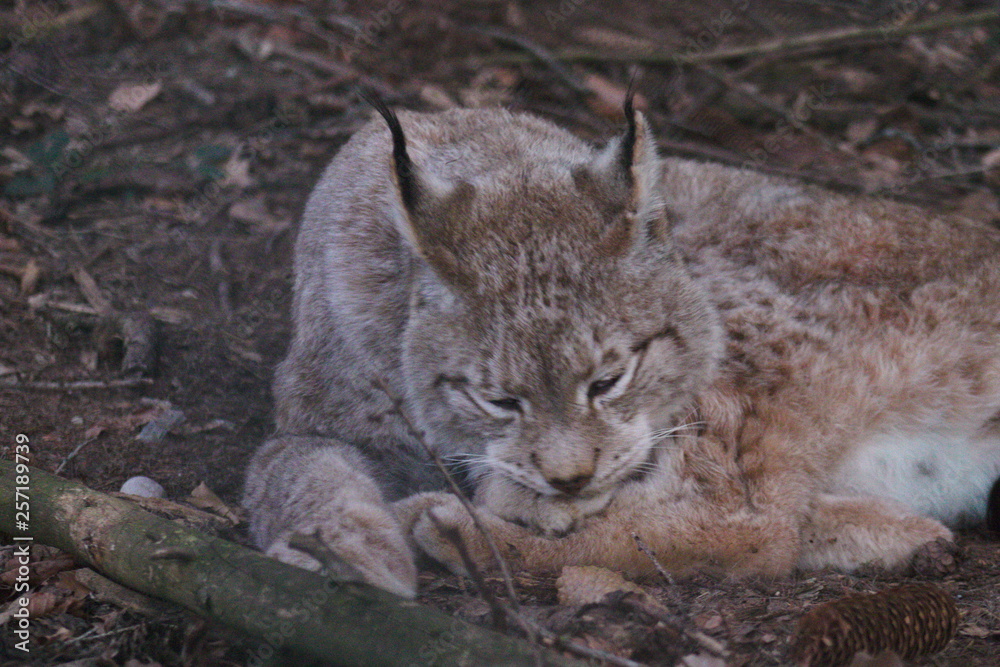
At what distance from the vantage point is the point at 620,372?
302 cm

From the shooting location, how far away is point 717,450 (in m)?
3.19

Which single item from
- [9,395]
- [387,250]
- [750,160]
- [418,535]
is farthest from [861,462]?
[9,395]

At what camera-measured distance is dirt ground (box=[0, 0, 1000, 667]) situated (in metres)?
3.40

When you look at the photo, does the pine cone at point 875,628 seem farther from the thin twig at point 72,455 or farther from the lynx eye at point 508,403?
the thin twig at point 72,455

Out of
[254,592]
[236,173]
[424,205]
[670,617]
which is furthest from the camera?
[236,173]

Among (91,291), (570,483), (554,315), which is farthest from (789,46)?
(91,291)

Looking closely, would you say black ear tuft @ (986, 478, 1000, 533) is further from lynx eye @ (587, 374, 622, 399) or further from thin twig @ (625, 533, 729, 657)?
lynx eye @ (587, 374, 622, 399)

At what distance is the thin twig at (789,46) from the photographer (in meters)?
5.94

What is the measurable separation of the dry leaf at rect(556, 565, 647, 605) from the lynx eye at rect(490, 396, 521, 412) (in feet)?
1.71

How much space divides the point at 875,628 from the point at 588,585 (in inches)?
32.6

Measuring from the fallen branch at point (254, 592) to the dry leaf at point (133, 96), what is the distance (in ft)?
13.3

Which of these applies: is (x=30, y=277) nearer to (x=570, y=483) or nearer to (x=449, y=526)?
(x=449, y=526)

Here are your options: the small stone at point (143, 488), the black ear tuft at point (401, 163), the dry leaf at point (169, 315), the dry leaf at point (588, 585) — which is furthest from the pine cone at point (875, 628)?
the dry leaf at point (169, 315)

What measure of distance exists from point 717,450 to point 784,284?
724 millimetres
